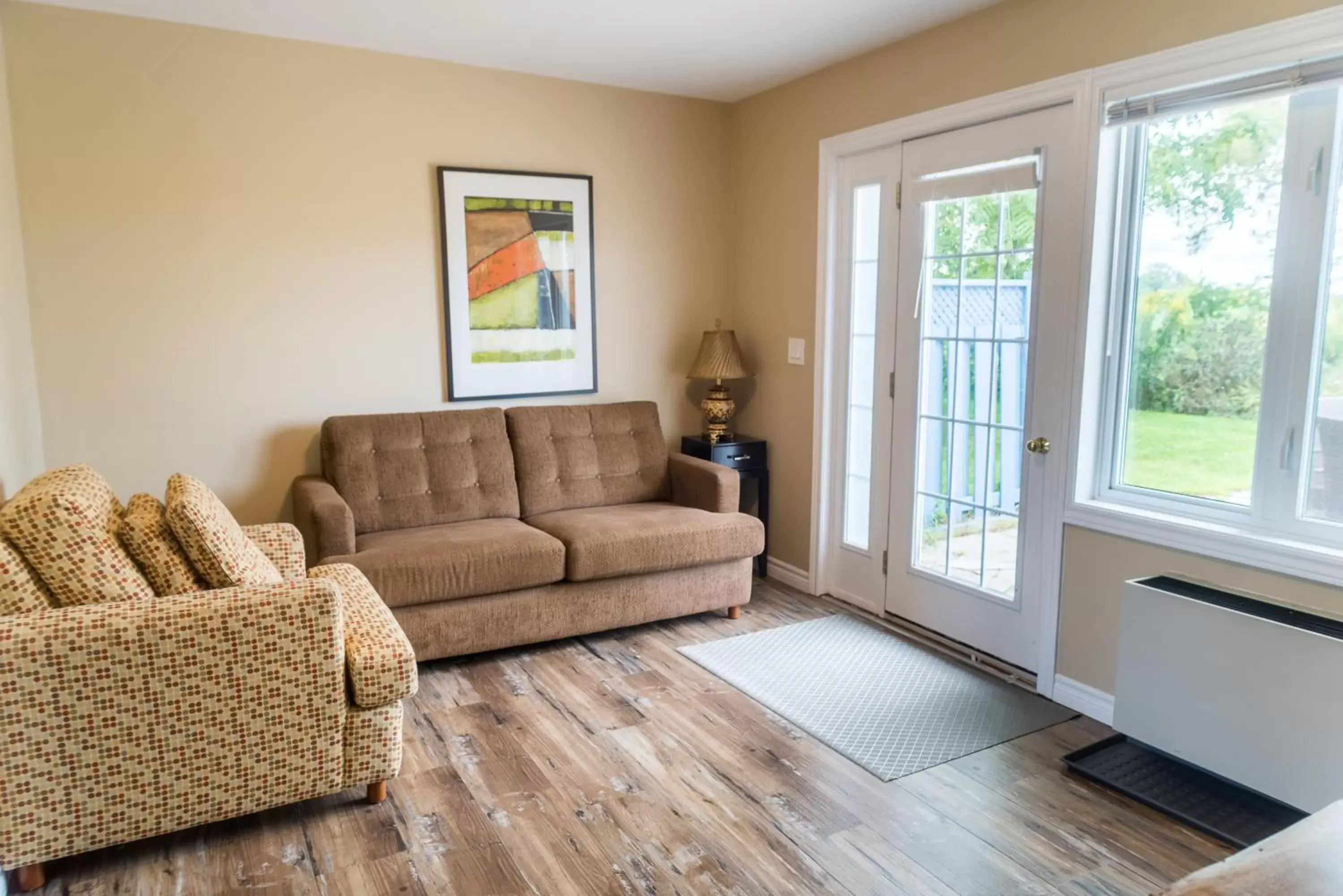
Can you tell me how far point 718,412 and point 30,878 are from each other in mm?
3237

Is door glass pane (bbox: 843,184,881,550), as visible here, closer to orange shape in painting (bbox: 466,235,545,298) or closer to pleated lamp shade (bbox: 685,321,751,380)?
pleated lamp shade (bbox: 685,321,751,380)

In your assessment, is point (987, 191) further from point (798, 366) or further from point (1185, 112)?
point (798, 366)

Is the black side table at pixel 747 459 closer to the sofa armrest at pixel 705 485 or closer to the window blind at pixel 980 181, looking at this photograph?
the sofa armrest at pixel 705 485

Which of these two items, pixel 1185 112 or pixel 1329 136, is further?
pixel 1185 112

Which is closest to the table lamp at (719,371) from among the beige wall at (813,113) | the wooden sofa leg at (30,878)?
the beige wall at (813,113)

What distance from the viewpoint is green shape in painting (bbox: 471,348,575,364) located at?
4129mm

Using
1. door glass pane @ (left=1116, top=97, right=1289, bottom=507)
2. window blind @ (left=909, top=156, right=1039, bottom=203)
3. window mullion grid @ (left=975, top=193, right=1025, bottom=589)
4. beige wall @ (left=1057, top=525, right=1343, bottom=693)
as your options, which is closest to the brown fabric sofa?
window mullion grid @ (left=975, top=193, right=1025, bottom=589)

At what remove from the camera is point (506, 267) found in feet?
13.5

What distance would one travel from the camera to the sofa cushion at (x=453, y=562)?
316 cm

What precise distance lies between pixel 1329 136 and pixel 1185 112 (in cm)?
38

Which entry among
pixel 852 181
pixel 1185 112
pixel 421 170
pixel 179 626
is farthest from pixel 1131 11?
pixel 179 626

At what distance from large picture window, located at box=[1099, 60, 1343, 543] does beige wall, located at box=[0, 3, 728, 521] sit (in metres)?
2.50

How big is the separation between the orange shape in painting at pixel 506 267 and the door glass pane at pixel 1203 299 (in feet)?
8.51

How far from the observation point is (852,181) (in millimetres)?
3912
